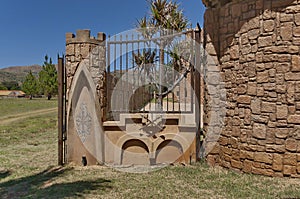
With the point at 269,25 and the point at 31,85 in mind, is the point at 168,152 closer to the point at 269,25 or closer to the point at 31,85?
the point at 269,25

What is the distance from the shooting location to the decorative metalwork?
4.62 m

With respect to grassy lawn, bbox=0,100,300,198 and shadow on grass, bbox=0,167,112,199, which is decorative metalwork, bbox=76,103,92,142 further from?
shadow on grass, bbox=0,167,112,199

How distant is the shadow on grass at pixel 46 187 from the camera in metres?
3.32

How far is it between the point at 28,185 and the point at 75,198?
1066mm

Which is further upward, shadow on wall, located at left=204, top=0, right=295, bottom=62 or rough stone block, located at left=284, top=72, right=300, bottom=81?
shadow on wall, located at left=204, top=0, right=295, bottom=62

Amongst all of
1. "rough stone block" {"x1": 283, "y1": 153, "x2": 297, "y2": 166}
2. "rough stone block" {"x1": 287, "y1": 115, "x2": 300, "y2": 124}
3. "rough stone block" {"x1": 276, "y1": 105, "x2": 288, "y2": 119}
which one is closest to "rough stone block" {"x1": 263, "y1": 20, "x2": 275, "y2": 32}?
"rough stone block" {"x1": 276, "y1": 105, "x2": 288, "y2": 119}

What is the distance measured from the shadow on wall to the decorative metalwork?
266 centimetres

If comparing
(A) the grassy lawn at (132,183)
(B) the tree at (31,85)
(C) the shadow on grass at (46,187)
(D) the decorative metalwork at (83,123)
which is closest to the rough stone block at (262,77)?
(A) the grassy lawn at (132,183)

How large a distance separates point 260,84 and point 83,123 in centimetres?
324

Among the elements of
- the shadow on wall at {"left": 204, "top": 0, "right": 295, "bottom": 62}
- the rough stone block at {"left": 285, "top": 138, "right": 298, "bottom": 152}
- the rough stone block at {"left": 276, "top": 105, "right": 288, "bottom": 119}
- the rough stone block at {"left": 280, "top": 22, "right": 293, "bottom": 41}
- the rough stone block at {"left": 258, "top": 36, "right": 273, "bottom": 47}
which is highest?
the shadow on wall at {"left": 204, "top": 0, "right": 295, "bottom": 62}

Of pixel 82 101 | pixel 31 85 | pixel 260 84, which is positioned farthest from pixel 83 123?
pixel 31 85

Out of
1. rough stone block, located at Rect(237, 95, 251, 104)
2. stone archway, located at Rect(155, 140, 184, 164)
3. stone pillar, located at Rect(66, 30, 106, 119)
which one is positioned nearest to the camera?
rough stone block, located at Rect(237, 95, 251, 104)

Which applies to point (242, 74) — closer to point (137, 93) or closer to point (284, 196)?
point (284, 196)

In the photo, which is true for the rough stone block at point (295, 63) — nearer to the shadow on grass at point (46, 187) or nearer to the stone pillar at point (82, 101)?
the shadow on grass at point (46, 187)
